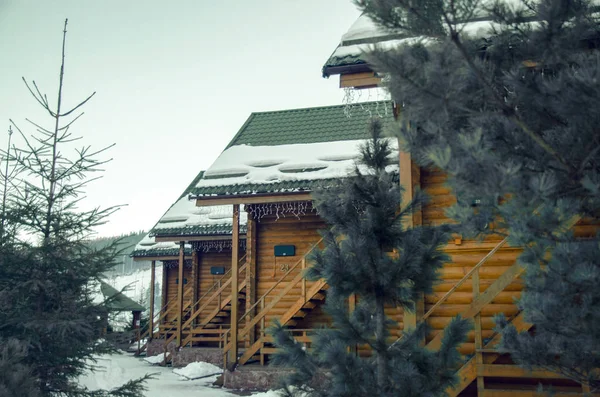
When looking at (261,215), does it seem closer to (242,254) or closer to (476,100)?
(242,254)

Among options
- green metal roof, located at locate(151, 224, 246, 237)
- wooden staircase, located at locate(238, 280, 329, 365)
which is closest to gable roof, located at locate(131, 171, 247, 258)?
green metal roof, located at locate(151, 224, 246, 237)

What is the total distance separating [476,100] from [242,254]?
16.2 meters

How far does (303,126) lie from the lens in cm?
1542

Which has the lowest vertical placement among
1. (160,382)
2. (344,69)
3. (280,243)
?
(160,382)

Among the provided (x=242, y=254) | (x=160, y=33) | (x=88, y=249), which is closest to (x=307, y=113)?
(x=242, y=254)

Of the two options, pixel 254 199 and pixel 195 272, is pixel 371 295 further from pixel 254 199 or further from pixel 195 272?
pixel 195 272

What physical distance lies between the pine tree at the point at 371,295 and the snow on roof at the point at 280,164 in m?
6.89

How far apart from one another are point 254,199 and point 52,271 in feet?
20.3

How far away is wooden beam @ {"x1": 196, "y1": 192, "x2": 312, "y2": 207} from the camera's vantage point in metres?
11.6

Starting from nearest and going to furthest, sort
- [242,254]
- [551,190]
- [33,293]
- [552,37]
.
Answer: [551,190]
[552,37]
[33,293]
[242,254]

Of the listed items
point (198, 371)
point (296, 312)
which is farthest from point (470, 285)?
point (198, 371)

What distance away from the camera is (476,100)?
4.04 m

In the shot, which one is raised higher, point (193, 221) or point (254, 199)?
point (254, 199)

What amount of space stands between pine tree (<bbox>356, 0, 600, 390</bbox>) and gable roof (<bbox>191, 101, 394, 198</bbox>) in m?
6.25
